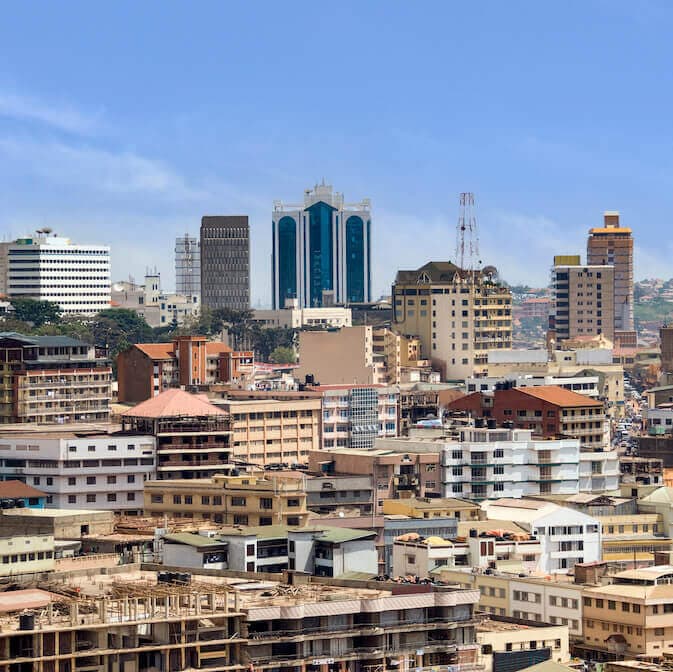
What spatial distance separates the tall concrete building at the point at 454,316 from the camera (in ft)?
570

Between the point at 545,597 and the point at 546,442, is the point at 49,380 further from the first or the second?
the point at 545,597

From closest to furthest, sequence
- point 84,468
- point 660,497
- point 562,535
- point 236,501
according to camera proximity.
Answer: point 236,501, point 562,535, point 84,468, point 660,497

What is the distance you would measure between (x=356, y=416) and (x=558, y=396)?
14.9 metres

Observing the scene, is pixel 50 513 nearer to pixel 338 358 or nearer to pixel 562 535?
pixel 562 535

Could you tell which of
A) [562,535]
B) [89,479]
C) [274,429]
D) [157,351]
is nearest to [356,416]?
[274,429]

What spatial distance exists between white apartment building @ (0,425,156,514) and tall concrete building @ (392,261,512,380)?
73.6 meters

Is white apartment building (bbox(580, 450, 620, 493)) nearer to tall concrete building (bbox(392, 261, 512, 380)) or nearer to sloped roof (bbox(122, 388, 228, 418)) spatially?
sloped roof (bbox(122, 388, 228, 418))

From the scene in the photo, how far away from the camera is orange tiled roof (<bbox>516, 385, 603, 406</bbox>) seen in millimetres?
117500

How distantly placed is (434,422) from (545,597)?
1681 inches

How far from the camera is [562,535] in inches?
3679

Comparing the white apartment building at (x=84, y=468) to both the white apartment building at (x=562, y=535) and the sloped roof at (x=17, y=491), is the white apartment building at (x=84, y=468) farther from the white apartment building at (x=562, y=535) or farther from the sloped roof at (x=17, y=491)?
the white apartment building at (x=562, y=535)

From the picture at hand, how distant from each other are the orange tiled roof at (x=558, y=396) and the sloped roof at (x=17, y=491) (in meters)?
30.1

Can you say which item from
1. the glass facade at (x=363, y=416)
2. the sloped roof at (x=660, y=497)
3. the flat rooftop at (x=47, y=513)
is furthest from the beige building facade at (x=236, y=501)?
the glass facade at (x=363, y=416)

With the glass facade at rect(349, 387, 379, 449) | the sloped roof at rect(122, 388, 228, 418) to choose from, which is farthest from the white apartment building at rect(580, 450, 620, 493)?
the glass facade at rect(349, 387, 379, 449)
